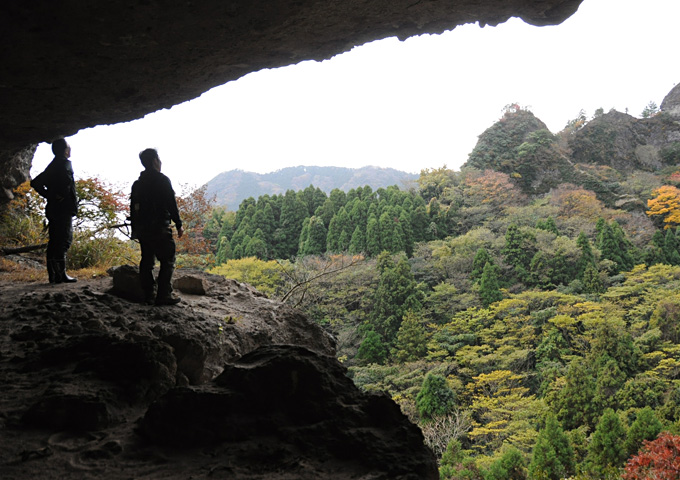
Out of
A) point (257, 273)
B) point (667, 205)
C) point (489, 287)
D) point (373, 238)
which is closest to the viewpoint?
point (489, 287)

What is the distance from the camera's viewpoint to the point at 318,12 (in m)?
3.50

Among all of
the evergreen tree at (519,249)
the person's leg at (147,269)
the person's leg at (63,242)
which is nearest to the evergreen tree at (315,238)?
the evergreen tree at (519,249)

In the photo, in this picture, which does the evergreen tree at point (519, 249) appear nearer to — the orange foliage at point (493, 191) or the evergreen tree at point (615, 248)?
the evergreen tree at point (615, 248)

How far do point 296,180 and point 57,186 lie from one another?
63.6 meters

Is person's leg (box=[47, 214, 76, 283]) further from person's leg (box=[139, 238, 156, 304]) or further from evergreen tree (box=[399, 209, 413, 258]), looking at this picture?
evergreen tree (box=[399, 209, 413, 258])

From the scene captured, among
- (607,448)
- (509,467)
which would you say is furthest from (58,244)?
(607,448)

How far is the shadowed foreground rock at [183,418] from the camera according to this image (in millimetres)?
1782

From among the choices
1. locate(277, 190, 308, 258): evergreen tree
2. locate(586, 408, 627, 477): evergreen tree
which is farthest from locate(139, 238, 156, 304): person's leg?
locate(277, 190, 308, 258): evergreen tree

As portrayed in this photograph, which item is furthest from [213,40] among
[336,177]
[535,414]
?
[336,177]

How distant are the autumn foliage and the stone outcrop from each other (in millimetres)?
8315

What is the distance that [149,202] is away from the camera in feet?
13.1

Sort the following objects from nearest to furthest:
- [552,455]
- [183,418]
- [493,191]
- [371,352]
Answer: [183,418]
[552,455]
[371,352]
[493,191]

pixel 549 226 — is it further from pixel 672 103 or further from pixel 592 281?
pixel 672 103

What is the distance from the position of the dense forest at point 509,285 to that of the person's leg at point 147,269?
2962mm
